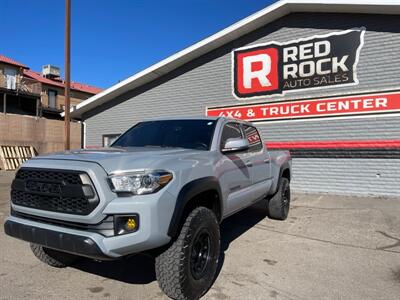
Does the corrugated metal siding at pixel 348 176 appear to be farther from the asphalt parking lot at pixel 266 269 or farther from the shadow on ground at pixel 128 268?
the shadow on ground at pixel 128 268

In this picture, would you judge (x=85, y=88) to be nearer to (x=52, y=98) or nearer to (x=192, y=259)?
(x=52, y=98)

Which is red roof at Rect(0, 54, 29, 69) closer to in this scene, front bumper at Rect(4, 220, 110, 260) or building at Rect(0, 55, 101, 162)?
building at Rect(0, 55, 101, 162)

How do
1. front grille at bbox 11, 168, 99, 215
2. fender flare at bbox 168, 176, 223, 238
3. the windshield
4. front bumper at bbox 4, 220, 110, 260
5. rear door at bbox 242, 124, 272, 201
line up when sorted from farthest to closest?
1. rear door at bbox 242, 124, 272, 201
2. the windshield
3. fender flare at bbox 168, 176, 223, 238
4. front grille at bbox 11, 168, 99, 215
5. front bumper at bbox 4, 220, 110, 260

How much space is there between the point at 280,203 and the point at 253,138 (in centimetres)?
169

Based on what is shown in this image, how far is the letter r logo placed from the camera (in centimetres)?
1230

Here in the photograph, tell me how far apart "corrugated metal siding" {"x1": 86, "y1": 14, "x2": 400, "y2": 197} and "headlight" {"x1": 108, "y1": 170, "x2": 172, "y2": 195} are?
8866 millimetres

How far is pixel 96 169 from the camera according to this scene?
3.24 m

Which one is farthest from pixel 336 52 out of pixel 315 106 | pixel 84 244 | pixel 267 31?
pixel 84 244

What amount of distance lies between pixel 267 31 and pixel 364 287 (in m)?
10.0

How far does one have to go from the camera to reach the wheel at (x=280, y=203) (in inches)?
279

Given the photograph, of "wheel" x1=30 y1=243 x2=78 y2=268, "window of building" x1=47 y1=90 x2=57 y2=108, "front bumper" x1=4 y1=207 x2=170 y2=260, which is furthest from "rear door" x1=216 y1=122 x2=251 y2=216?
"window of building" x1=47 y1=90 x2=57 y2=108

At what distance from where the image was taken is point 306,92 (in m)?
11.6

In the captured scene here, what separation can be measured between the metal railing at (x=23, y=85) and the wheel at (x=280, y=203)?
3176cm

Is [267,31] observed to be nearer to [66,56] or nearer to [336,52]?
[336,52]
